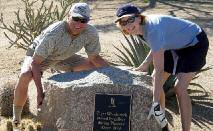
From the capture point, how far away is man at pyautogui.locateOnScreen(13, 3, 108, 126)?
538 cm

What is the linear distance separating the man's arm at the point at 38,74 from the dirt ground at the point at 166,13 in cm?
158

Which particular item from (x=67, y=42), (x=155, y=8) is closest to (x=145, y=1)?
(x=155, y=8)

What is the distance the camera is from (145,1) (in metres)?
13.8

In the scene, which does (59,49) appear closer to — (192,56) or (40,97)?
(40,97)

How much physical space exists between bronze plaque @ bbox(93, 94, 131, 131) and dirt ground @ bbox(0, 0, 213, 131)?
0.97 m

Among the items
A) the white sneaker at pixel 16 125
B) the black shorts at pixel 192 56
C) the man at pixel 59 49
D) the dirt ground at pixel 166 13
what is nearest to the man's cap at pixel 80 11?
the man at pixel 59 49

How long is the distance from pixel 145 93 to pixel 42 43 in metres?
1.21

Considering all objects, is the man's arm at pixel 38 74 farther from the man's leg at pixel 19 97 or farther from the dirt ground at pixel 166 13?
the dirt ground at pixel 166 13

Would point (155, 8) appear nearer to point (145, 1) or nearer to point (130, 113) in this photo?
point (145, 1)

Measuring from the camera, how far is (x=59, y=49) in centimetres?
560

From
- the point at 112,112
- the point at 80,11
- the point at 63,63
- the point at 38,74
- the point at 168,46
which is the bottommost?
the point at 112,112

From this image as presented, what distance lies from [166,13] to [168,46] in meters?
7.34

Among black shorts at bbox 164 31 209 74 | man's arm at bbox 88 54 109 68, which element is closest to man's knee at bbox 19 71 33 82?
man's arm at bbox 88 54 109 68

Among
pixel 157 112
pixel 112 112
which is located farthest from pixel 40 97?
pixel 157 112
